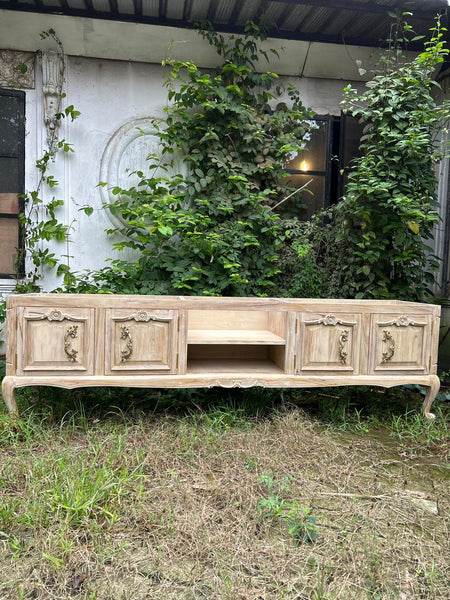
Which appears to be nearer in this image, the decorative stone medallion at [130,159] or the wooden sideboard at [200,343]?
the wooden sideboard at [200,343]

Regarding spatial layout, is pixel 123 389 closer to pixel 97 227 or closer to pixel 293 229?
pixel 97 227

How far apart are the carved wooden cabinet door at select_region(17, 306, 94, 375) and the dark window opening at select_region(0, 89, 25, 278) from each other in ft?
6.87

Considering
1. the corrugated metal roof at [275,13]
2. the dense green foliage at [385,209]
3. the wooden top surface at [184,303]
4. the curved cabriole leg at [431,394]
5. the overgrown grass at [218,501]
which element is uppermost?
the corrugated metal roof at [275,13]

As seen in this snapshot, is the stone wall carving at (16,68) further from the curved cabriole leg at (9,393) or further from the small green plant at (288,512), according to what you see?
the small green plant at (288,512)

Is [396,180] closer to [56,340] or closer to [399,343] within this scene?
[399,343]

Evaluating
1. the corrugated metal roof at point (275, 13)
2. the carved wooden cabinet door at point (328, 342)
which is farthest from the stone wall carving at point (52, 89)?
the carved wooden cabinet door at point (328, 342)

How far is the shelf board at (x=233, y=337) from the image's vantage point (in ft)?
10.8

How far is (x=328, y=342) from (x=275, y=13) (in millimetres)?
3401

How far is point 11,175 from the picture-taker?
485 cm

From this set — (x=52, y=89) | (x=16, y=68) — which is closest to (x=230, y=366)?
(x=52, y=89)

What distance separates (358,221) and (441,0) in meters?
2.06

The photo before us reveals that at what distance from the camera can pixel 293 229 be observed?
490 centimetres

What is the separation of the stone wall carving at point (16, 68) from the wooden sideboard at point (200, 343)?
2.89 m

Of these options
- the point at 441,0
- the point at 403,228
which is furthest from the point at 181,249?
the point at 441,0
